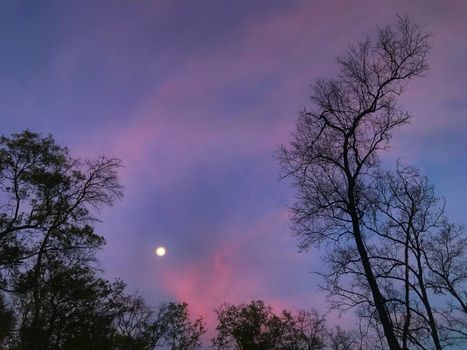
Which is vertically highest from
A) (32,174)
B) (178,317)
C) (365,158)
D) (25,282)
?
(178,317)

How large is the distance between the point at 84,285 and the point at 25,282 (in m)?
6.30

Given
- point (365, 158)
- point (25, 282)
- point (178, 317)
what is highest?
point (178, 317)

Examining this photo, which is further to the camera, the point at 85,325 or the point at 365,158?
the point at 85,325

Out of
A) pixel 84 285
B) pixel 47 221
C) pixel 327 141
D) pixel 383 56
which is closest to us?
pixel 383 56

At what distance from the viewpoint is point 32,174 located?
21125 millimetres

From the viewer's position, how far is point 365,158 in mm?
15320

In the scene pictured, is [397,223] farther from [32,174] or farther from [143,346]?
[143,346]

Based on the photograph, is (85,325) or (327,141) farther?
(85,325)

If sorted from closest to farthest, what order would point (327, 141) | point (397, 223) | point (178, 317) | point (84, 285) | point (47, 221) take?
point (327, 141)
point (397, 223)
point (47, 221)
point (84, 285)
point (178, 317)

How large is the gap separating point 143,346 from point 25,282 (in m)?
27.6

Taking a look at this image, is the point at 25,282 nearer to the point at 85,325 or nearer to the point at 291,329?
the point at 85,325

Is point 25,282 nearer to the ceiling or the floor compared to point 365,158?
nearer to the floor

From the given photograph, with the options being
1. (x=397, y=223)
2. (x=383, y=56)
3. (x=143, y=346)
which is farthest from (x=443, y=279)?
(x=143, y=346)

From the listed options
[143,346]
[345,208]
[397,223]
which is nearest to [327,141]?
[345,208]
